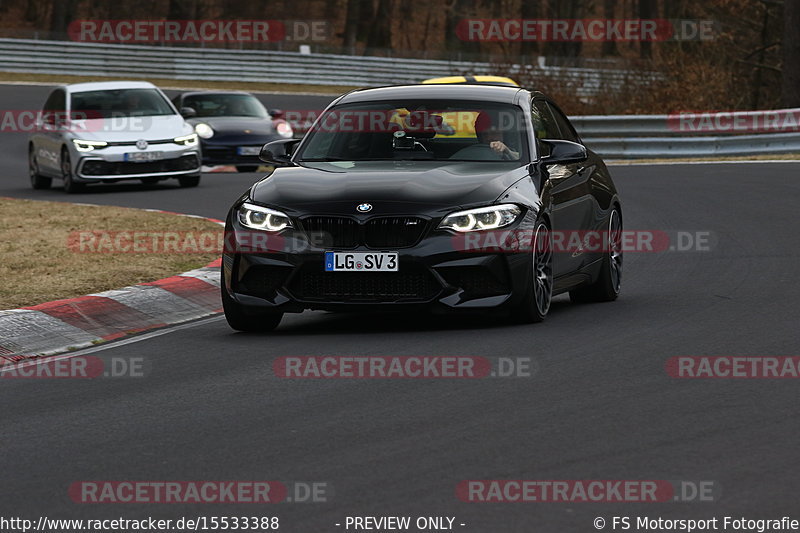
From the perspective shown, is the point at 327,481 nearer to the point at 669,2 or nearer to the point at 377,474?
the point at 377,474

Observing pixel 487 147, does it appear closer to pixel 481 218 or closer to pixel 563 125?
pixel 481 218

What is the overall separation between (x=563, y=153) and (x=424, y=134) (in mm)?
931

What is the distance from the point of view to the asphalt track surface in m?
5.45

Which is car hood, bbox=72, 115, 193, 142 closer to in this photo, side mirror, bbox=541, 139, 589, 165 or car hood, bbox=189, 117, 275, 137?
car hood, bbox=189, 117, 275, 137

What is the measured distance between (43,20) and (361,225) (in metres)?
84.5

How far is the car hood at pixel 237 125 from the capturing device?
26.7 metres

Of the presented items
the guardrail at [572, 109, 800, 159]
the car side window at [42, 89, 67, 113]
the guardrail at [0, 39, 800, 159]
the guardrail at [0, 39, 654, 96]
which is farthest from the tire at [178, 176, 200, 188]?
the guardrail at [0, 39, 654, 96]

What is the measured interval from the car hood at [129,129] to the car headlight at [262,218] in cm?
1297

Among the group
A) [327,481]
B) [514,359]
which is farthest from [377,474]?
[514,359]

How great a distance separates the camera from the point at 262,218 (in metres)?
9.43

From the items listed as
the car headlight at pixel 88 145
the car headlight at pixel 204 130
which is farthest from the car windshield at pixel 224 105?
the car headlight at pixel 88 145

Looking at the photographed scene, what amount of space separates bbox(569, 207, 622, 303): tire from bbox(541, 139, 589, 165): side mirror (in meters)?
1.06

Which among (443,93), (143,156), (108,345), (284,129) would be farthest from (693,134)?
(108,345)

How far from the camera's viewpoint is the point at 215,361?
8.73 m
